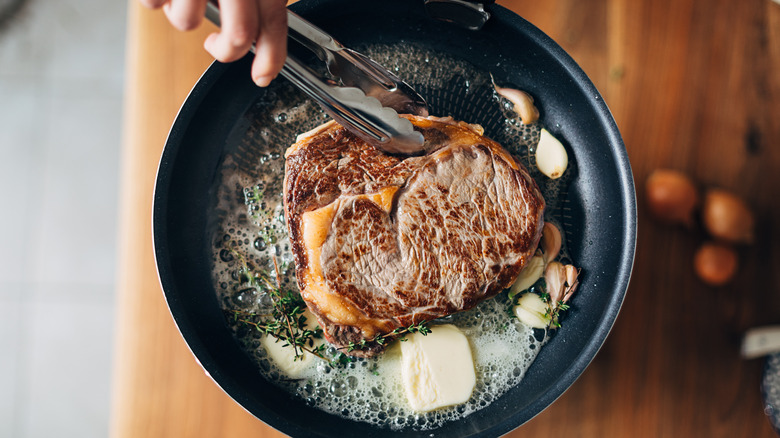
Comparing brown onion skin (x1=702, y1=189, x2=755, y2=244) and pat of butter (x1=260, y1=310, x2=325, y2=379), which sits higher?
brown onion skin (x1=702, y1=189, x2=755, y2=244)

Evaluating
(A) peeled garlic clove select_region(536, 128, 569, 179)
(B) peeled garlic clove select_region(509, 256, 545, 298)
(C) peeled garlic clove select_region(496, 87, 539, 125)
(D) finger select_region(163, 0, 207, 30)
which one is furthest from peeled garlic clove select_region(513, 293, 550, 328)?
(D) finger select_region(163, 0, 207, 30)

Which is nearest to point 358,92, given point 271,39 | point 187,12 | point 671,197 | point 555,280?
point 271,39

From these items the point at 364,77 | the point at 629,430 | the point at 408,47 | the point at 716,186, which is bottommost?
the point at 629,430

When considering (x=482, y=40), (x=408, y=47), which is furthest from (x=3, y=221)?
(x=482, y=40)

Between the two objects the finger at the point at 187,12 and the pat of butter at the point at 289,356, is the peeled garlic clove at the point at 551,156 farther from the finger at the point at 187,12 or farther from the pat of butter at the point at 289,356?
the finger at the point at 187,12

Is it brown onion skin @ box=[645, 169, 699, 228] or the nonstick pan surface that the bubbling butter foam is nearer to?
the nonstick pan surface

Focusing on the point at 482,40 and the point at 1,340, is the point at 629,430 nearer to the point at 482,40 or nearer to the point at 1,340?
the point at 482,40

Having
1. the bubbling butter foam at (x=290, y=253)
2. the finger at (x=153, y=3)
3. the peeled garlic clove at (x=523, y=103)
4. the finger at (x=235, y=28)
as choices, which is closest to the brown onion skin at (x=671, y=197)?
the bubbling butter foam at (x=290, y=253)
